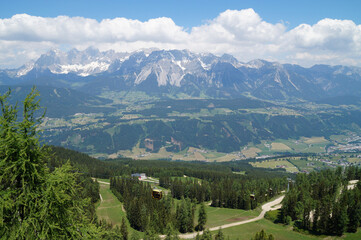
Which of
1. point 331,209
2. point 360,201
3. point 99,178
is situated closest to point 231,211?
point 331,209

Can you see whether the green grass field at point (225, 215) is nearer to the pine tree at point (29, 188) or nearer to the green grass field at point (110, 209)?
the green grass field at point (110, 209)

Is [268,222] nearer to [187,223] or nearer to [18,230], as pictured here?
[187,223]

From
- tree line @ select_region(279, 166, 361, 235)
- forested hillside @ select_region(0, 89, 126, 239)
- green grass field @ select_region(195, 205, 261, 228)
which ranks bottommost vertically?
green grass field @ select_region(195, 205, 261, 228)

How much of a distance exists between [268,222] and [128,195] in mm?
65298

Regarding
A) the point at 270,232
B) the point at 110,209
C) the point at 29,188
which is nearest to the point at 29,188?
the point at 29,188

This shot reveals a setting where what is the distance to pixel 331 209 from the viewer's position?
91.5m

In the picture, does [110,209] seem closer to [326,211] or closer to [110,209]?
[110,209]

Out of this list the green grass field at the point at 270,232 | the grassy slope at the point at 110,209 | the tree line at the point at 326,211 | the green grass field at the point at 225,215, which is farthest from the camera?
the green grass field at the point at 225,215

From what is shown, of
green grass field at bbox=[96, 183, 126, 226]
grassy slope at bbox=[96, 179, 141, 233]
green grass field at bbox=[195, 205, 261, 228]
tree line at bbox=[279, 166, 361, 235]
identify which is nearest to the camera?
tree line at bbox=[279, 166, 361, 235]

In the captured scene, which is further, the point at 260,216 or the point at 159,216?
the point at 260,216

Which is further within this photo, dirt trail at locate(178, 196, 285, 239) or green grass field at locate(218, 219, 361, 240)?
dirt trail at locate(178, 196, 285, 239)

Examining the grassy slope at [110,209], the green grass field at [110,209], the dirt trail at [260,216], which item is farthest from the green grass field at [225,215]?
the green grass field at [110,209]

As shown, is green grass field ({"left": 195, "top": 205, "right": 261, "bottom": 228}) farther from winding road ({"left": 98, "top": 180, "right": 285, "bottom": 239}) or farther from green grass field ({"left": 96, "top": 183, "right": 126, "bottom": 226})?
green grass field ({"left": 96, "top": 183, "right": 126, "bottom": 226})

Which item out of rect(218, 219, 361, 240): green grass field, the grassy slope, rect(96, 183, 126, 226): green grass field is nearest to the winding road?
rect(218, 219, 361, 240): green grass field
